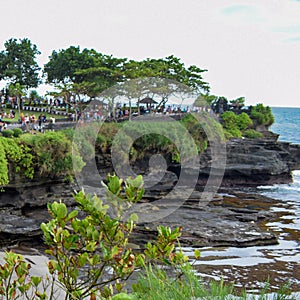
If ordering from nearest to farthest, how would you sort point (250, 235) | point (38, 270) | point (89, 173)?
1. point (38, 270)
2. point (250, 235)
3. point (89, 173)

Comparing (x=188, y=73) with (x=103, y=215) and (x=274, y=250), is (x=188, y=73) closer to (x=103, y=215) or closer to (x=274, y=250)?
(x=274, y=250)

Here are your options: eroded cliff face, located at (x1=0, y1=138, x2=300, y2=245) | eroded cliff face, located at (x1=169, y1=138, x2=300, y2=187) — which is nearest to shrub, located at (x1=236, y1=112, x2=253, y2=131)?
eroded cliff face, located at (x1=169, y1=138, x2=300, y2=187)

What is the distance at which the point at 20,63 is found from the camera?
54.7 metres

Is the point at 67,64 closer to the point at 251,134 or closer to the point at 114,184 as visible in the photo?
the point at 251,134

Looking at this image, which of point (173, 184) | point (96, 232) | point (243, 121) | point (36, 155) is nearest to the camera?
point (96, 232)

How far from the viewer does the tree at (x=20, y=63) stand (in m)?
54.2

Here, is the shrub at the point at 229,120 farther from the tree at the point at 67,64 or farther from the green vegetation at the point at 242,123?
the tree at the point at 67,64

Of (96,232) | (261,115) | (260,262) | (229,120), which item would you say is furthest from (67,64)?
(96,232)

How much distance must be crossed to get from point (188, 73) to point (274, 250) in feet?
91.4

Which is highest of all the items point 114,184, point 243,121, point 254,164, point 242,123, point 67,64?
point 67,64

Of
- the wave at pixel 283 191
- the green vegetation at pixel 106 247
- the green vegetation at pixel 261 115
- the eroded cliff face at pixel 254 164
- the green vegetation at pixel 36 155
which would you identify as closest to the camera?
the green vegetation at pixel 106 247

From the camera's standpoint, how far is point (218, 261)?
2072 cm

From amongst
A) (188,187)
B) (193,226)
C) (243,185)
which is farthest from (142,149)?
(193,226)

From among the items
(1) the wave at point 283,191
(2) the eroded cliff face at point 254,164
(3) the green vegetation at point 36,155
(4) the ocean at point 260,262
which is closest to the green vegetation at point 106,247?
(4) the ocean at point 260,262
